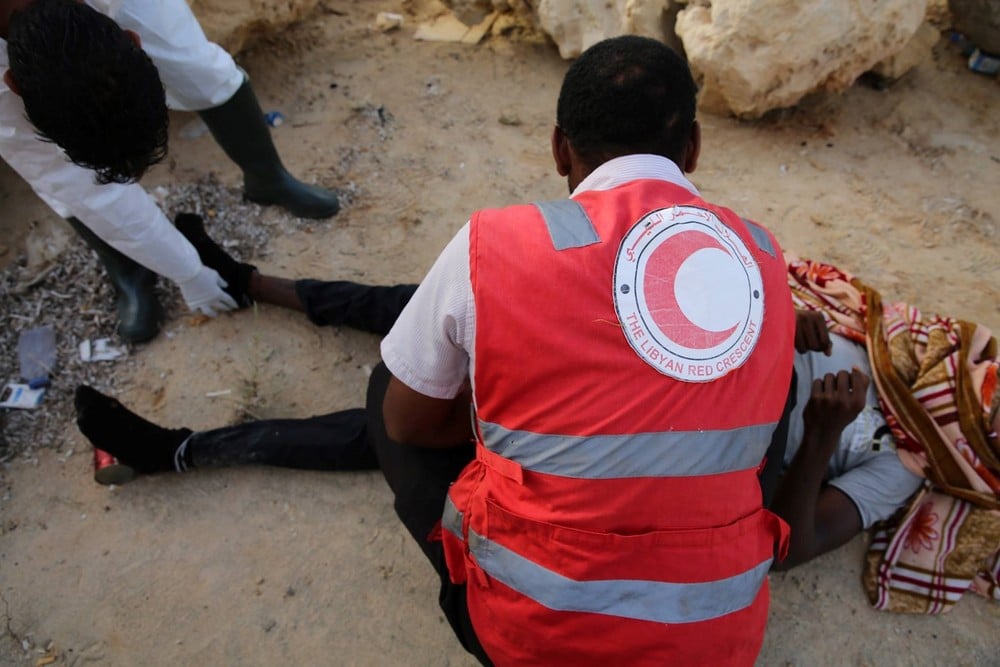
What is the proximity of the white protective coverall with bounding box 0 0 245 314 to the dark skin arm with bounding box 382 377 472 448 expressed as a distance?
117 centimetres

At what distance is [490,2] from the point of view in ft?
12.3

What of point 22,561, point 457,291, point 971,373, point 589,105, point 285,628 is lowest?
point 285,628

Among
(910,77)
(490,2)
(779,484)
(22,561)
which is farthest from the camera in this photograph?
(490,2)

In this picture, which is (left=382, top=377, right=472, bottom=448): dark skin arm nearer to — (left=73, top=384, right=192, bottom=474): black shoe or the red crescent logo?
the red crescent logo

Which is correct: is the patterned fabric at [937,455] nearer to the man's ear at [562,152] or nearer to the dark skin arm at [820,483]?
the dark skin arm at [820,483]

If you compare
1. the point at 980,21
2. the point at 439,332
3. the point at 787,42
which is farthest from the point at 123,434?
the point at 980,21

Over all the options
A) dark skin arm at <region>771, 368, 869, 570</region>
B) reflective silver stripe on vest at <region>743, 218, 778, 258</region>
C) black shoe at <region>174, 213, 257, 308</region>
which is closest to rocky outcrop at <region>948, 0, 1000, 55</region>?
dark skin arm at <region>771, 368, 869, 570</region>

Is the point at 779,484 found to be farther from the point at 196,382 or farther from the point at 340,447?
the point at 196,382

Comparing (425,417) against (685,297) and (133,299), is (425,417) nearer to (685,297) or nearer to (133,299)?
(685,297)

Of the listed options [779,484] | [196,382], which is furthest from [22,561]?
[779,484]

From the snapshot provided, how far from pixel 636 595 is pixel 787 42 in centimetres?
264

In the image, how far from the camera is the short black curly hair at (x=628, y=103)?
1.26 metres

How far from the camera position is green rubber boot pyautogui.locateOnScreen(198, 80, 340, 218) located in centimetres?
235

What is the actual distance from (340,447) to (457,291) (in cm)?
107
